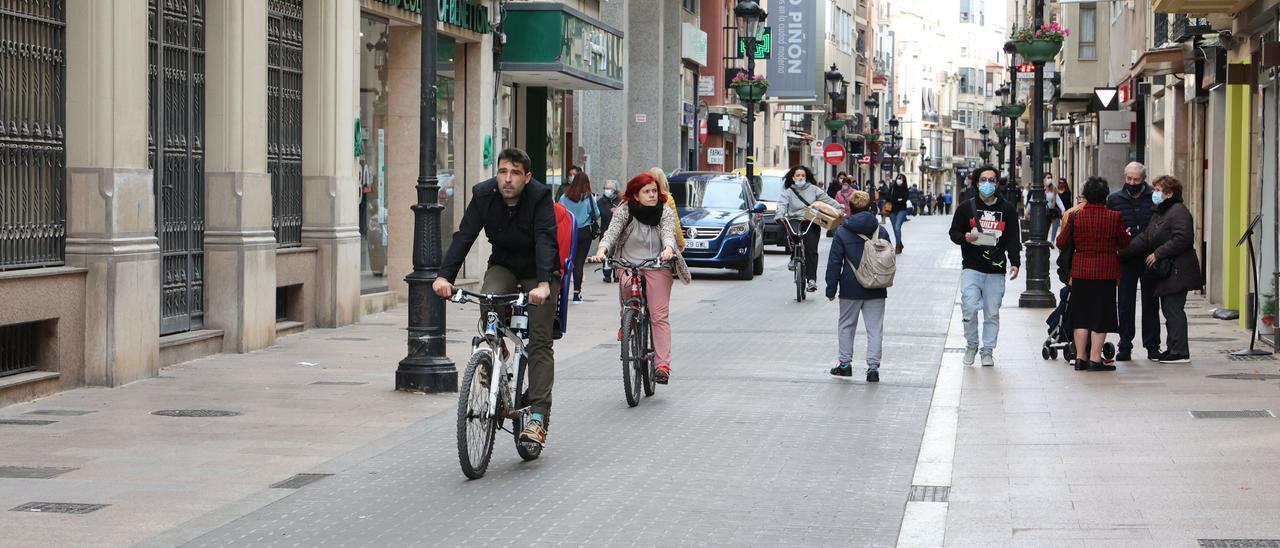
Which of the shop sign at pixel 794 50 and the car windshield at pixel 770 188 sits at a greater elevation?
the shop sign at pixel 794 50

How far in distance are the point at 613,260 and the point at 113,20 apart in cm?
413

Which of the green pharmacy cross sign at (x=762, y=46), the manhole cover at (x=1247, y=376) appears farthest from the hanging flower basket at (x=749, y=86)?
the manhole cover at (x=1247, y=376)

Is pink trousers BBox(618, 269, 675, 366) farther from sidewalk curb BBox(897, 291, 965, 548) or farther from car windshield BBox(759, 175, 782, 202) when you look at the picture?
car windshield BBox(759, 175, 782, 202)

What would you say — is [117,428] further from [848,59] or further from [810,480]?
[848,59]

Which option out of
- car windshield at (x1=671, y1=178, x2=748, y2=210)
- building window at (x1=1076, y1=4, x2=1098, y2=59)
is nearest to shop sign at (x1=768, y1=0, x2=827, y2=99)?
building window at (x1=1076, y1=4, x2=1098, y2=59)

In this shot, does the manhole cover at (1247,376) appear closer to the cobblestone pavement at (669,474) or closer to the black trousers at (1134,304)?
the black trousers at (1134,304)

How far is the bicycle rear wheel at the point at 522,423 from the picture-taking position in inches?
403

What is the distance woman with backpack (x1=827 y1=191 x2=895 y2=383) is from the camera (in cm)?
1512

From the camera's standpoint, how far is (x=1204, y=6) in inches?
810

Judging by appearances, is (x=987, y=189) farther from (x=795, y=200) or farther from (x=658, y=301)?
(x=795, y=200)

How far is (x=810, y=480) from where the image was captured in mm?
9758

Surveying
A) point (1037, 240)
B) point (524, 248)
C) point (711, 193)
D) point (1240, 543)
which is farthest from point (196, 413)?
point (711, 193)

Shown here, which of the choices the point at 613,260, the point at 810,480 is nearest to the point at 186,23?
the point at 613,260

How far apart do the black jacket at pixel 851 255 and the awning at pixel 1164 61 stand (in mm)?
11231
